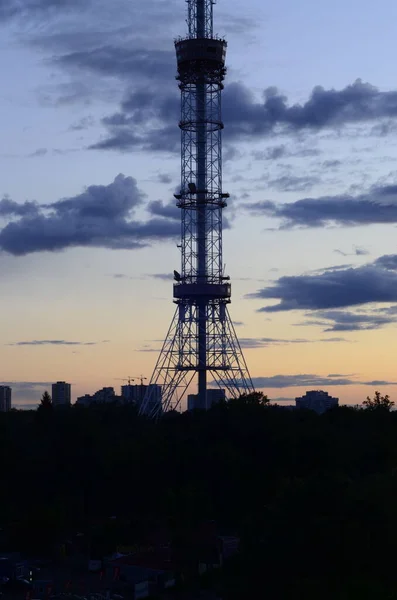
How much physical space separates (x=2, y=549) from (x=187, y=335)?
25.3 meters

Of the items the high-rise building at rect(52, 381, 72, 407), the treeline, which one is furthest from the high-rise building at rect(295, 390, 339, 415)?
the treeline

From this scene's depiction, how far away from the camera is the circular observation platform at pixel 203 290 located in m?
74.2

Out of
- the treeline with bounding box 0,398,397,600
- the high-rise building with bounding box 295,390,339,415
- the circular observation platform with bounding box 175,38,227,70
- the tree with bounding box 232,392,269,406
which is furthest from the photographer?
the high-rise building with bounding box 295,390,339,415

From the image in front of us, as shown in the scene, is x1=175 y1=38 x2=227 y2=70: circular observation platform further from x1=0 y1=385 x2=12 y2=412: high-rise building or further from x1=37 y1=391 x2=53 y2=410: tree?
x1=0 y1=385 x2=12 y2=412: high-rise building

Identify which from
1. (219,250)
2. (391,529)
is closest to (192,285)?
(219,250)

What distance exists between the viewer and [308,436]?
6269 centimetres

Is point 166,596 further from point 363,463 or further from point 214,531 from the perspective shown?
point 363,463

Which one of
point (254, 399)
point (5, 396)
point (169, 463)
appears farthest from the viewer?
point (5, 396)

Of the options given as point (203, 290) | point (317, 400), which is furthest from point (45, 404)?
point (317, 400)

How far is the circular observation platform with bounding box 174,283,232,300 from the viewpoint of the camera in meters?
74.2

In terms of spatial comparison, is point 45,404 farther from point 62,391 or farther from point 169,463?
point 62,391

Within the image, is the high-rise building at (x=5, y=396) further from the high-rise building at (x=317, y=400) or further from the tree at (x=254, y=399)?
the tree at (x=254, y=399)

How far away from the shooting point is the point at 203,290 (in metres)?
74.2

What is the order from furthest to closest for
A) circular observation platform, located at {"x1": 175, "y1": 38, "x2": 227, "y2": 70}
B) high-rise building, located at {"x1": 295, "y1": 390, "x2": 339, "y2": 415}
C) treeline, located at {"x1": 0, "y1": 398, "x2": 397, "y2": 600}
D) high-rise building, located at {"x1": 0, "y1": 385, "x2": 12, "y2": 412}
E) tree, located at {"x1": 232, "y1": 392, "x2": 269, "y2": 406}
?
high-rise building, located at {"x1": 0, "y1": 385, "x2": 12, "y2": 412} → high-rise building, located at {"x1": 295, "y1": 390, "x2": 339, "y2": 415} → circular observation platform, located at {"x1": 175, "y1": 38, "x2": 227, "y2": 70} → tree, located at {"x1": 232, "y1": 392, "x2": 269, "y2": 406} → treeline, located at {"x1": 0, "y1": 398, "x2": 397, "y2": 600}
